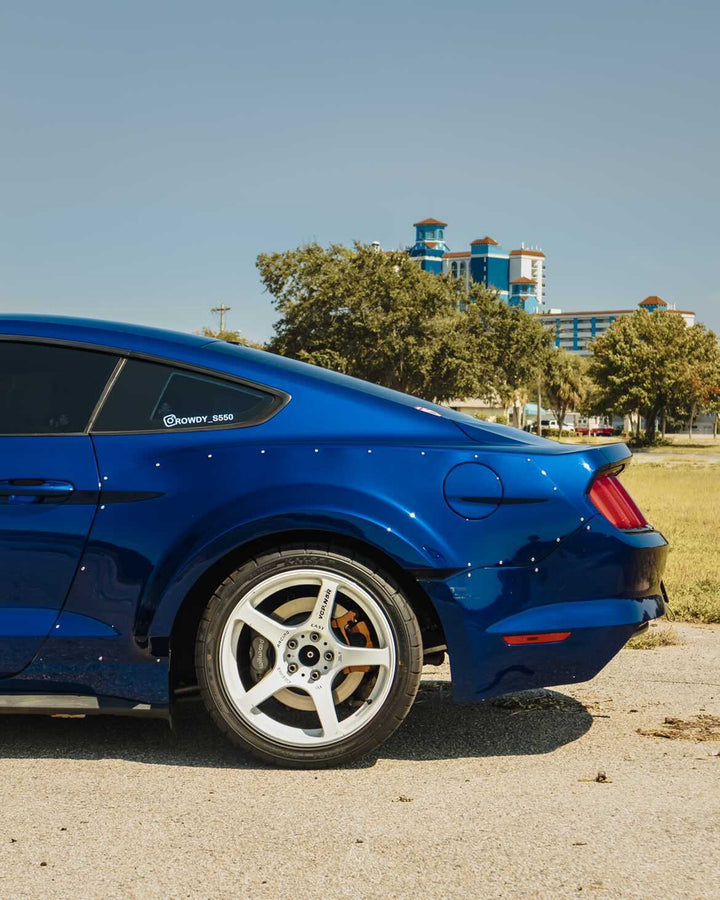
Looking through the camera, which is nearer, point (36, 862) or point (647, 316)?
point (36, 862)

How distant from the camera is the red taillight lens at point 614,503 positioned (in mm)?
3562

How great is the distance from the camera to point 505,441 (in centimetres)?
367

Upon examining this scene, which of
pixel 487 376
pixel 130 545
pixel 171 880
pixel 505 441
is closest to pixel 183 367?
pixel 130 545

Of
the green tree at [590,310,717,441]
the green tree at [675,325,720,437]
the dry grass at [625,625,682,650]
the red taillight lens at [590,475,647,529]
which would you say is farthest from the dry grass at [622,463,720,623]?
the green tree at [675,325,720,437]

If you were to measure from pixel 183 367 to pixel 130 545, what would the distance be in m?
0.66

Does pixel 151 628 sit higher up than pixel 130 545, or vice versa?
pixel 130 545

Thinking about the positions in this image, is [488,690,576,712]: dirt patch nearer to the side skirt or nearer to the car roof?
the side skirt

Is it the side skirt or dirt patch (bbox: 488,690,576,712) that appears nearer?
the side skirt

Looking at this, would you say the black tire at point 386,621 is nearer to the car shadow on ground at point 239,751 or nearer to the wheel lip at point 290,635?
the wheel lip at point 290,635

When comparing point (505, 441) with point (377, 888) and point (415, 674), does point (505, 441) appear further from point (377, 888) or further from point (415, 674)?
point (377, 888)

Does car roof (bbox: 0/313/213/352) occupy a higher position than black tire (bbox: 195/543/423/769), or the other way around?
car roof (bbox: 0/313/213/352)

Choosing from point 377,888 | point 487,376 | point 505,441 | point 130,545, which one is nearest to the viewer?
point 377,888

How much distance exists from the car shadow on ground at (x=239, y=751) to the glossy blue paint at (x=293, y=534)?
1.08 feet

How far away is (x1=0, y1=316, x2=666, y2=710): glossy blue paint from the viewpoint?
11.2 feet
